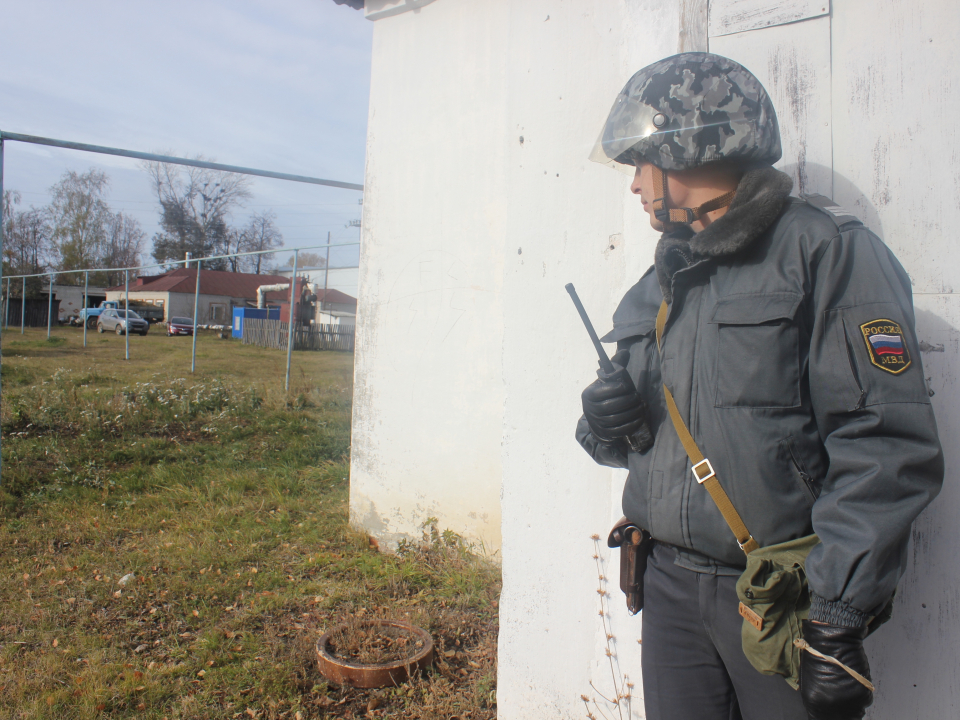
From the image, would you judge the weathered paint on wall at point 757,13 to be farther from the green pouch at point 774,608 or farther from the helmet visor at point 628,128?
the green pouch at point 774,608

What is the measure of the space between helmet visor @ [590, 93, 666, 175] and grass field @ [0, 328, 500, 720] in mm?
2234

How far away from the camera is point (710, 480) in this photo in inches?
51.3

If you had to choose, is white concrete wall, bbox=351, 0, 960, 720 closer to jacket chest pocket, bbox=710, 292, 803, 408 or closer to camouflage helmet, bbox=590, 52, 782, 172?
camouflage helmet, bbox=590, 52, 782, 172

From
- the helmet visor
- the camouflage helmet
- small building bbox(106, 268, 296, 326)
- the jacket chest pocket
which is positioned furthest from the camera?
small building bbox(106, 268, 296, 326)

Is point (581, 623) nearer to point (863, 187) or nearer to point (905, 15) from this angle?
point (863, 187)

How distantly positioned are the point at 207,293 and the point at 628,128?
4500cm

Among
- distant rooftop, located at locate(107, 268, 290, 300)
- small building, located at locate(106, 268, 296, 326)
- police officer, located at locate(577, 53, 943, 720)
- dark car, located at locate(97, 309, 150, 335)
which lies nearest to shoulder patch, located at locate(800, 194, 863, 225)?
police officer, located at locate(577, 53, 943, 720)

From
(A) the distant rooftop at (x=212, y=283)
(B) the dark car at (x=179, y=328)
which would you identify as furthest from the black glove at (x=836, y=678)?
(A) the distant rooftop at (x=212, y=283)

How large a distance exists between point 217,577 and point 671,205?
11.6ft

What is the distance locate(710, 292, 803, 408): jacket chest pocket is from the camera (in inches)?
48.7

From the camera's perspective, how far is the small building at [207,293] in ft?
134

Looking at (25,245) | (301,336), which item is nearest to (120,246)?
(25,245)

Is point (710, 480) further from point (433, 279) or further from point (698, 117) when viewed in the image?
point (433, 279)

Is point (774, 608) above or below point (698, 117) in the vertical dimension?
below
